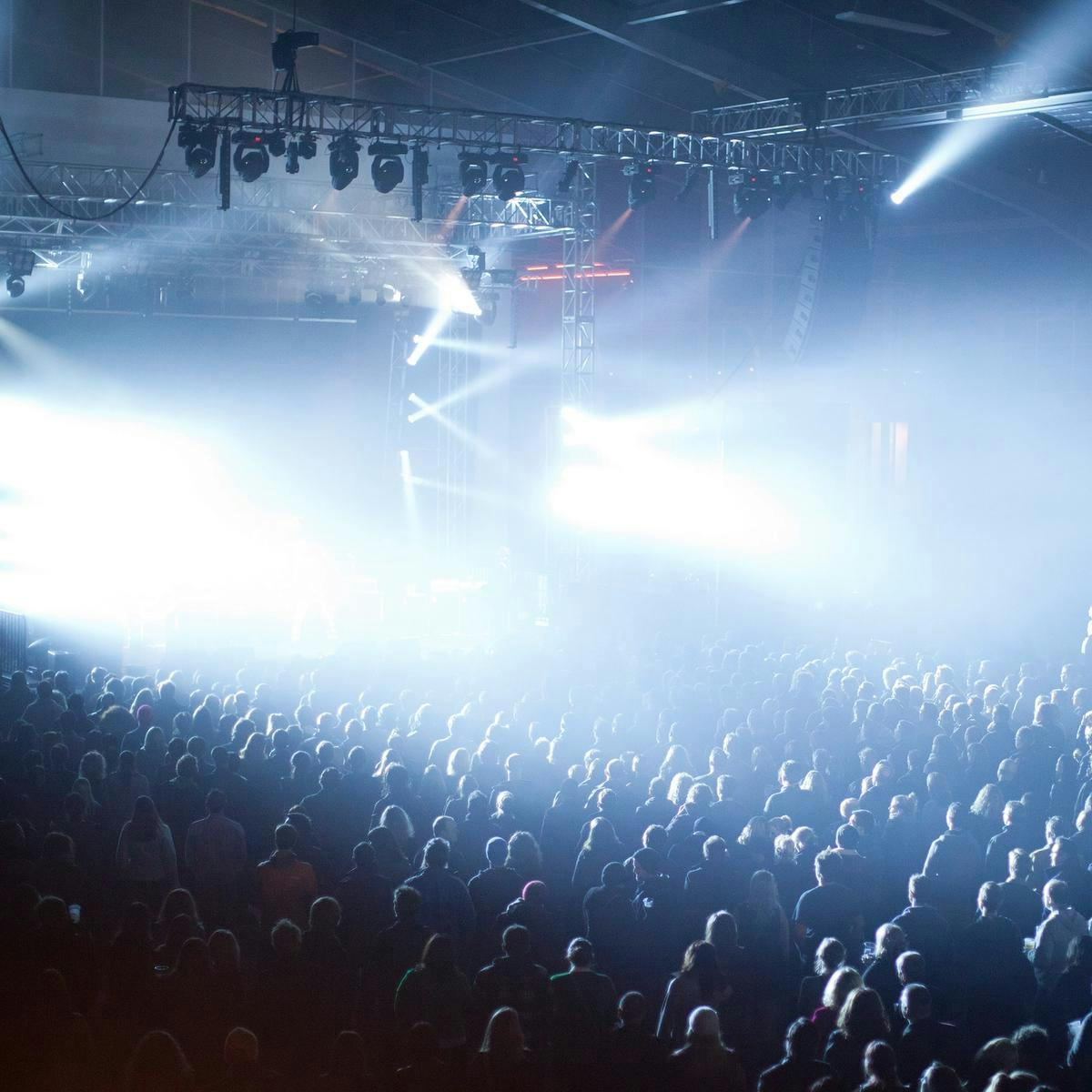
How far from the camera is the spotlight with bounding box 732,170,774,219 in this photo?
16.9 metres

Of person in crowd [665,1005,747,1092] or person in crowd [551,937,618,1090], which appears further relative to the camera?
person in crowd [551,937,618,1090]

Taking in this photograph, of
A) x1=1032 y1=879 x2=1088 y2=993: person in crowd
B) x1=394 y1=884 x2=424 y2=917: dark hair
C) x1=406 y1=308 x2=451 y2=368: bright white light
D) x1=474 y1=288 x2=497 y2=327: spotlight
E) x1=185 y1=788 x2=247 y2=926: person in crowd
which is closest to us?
x1=394 y1=884 x2=424 y2=917: dark hair

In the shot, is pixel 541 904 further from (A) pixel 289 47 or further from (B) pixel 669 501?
(B) pixel 669 501

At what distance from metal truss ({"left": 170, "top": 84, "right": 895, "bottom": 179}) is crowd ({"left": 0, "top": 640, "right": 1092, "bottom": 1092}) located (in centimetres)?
651

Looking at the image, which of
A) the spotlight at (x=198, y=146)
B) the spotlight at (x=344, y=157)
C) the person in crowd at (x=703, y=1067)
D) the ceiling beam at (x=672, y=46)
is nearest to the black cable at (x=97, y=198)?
Answer: the spotlight at (x=198, y=146)

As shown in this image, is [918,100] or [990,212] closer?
[918,100]

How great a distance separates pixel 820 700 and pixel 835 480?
12882mm

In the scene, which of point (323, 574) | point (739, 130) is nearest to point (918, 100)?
point (739, 130)

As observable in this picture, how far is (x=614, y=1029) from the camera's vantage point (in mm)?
5234

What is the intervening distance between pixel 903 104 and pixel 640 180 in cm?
320

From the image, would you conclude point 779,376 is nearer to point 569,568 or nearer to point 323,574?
point 569,568

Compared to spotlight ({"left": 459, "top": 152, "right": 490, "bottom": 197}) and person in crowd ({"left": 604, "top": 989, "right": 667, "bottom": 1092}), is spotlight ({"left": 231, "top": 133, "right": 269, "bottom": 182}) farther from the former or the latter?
person in crowd ({"left": 604, "top": 989, "right": 667, "bottom": 1092})

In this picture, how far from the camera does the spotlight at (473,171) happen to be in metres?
15.4

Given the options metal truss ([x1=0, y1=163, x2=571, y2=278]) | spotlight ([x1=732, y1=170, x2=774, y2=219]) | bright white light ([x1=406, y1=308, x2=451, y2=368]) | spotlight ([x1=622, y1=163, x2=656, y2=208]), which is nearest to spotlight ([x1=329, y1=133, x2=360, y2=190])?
spotlight ([x1=622, y1=163, x2=656, y2=208])
